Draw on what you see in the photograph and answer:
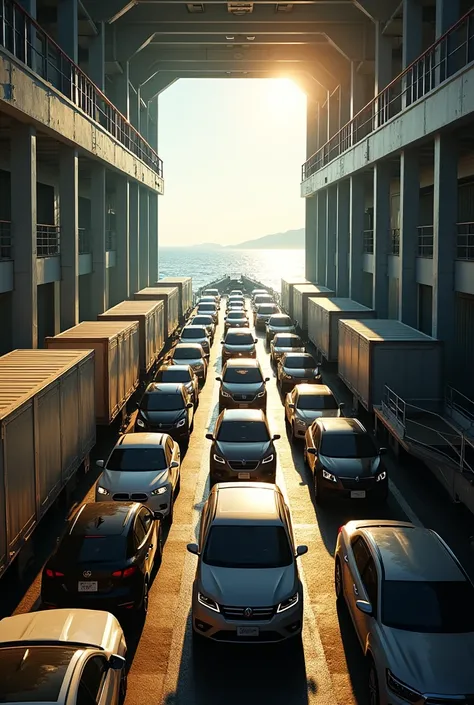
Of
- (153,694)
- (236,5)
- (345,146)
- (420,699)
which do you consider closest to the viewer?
(420,699)

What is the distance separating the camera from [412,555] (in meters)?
10.4

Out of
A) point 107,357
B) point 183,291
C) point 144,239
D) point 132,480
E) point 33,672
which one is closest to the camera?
point 33,672

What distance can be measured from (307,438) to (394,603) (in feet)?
32.5

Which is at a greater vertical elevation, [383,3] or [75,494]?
[383,3]

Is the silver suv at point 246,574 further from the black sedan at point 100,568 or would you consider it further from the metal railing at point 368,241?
the metal railing at point 368,241

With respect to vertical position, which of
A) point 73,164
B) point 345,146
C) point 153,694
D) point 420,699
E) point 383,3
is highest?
point 383,3

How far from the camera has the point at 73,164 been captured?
29.2 meters

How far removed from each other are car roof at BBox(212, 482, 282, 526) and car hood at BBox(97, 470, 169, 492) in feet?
7.80

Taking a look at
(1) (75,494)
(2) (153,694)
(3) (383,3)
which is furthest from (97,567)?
(3) (383,3)

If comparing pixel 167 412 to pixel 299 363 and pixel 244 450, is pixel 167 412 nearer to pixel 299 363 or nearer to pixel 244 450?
pixel 244 450

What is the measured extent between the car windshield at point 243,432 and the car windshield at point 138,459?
248cm

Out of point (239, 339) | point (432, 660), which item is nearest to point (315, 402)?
point (239, 339)

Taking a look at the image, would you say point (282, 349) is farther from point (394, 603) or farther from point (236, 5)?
point (394, 603)

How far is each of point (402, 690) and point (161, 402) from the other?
48.9 ft
